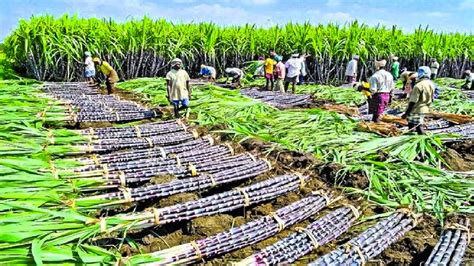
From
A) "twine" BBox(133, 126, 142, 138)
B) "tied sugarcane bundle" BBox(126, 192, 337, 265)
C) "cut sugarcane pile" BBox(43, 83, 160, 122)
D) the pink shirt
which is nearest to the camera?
"tied sugarcane bundle" BBox(126, 192, 337, 265)

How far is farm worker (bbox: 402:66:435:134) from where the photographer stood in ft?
21.6

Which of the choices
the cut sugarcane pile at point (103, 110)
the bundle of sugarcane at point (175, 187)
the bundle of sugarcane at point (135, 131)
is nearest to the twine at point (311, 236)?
the bundle of sugarcane at point (175, 187)

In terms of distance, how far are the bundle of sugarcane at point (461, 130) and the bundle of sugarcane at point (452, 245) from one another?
12.1 ft

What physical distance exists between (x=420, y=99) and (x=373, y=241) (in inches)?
148

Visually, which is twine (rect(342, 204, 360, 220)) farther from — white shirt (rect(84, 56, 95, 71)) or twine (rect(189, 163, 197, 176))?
white shirt (rect(84, 56, 95, 71))

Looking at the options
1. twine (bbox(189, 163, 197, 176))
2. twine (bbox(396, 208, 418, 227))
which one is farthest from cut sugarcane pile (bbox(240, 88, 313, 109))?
twine (bbox(396, 208, 418, 227))

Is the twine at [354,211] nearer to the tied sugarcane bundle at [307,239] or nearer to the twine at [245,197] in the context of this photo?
the tied sugarcane bundle at [307,239]

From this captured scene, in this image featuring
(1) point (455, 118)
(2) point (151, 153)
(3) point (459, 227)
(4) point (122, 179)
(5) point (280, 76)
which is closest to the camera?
(3) point (459, 227)

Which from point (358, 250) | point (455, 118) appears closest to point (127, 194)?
point (358, 250)

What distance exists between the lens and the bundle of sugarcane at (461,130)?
7109mm

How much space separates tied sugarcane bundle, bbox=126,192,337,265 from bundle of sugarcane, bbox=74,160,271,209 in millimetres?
791

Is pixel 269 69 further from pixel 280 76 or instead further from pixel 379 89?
pixel 379 89

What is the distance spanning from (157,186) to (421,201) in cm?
232

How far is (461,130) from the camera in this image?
24.2ft
